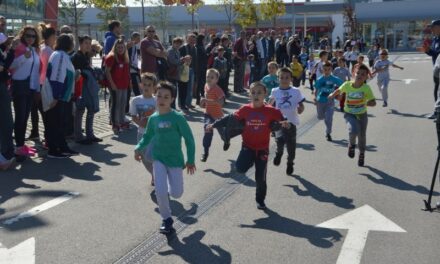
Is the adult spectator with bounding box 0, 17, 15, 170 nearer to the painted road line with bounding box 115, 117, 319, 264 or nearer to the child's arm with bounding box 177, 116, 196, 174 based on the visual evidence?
the painted road line with bounding box 115, 117, 319, 264

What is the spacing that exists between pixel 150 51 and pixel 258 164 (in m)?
7.23

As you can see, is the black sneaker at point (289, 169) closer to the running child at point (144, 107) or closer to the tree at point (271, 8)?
the running child at point (144, 107)

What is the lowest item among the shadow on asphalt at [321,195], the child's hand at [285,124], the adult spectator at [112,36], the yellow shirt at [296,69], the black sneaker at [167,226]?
the shadow on asphalt at [321,195]

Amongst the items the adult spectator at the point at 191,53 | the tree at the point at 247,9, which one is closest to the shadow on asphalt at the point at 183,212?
the adult spectator at the point at 191,53

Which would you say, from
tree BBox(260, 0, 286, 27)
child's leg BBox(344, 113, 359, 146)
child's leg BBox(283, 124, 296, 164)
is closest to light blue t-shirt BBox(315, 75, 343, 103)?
child's leg BBox(344, 113, 359, 146)

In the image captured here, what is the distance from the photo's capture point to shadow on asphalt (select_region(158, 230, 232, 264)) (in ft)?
16.6

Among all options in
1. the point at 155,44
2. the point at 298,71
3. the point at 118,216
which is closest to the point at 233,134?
the point at 118,216

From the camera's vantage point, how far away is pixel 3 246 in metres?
5.50

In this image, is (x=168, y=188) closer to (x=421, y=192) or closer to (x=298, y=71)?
(x=421, y=192)

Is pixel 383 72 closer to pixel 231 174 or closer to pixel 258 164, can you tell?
pixel 231 174

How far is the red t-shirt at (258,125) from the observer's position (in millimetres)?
6590

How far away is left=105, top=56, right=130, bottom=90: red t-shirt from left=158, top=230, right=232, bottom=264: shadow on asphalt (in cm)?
648

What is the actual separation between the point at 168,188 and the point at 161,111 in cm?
79

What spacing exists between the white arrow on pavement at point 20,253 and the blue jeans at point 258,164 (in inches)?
98.1
